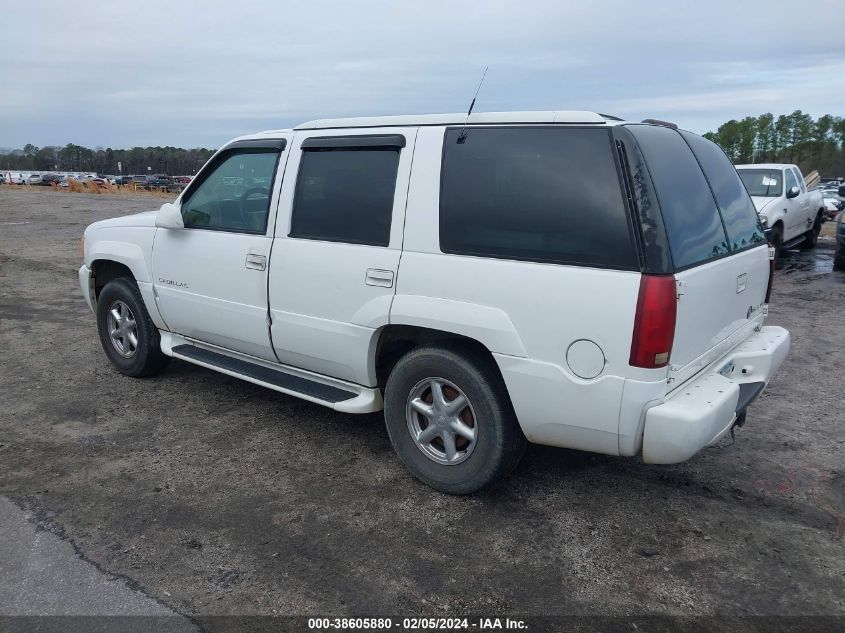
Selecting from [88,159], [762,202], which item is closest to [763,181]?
[762,202]

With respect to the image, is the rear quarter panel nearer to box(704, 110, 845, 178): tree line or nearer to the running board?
the running board

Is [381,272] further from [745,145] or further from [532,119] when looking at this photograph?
[745,145]

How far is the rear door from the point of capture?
10.3 feet

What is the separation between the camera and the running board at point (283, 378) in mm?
4074

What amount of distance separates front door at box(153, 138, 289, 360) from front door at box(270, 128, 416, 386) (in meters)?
0.15

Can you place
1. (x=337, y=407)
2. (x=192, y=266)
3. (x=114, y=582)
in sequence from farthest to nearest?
(x=192, y=266) → (x=337, y=407) → (x=114, y=582)

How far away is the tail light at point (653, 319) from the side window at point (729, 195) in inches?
42.7

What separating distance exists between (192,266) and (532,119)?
8.76ft

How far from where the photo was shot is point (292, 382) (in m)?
4.41

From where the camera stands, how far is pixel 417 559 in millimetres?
3201

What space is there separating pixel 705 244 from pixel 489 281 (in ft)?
3.67

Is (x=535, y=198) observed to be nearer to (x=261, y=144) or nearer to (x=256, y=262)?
(x=256, y=262)

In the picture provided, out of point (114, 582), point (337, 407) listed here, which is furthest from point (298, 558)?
point (337, 407)

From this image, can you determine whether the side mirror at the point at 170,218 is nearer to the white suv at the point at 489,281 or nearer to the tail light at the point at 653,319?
the white suv at the point at 489,281
